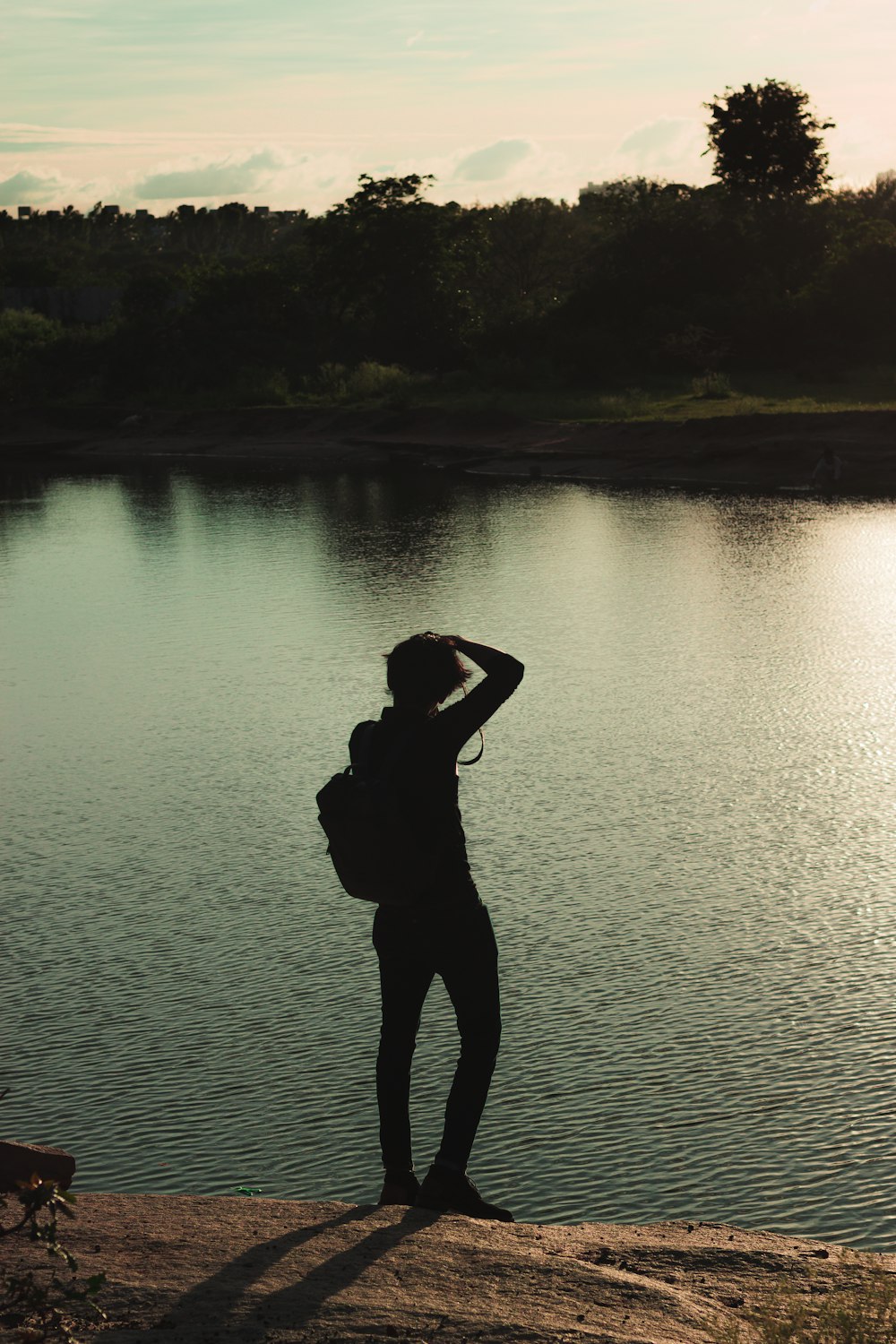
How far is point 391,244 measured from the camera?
2149 inches

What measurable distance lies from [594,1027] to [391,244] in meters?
50.9

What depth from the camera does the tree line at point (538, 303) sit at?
45.7 m

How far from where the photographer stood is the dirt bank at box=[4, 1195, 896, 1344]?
3.38m

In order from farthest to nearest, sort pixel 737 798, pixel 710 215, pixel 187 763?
pixel 710 215
pixel 187 763
pixel 737 798

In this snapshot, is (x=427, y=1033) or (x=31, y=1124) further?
(x=427, y=1033)

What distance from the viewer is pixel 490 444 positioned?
3944cm

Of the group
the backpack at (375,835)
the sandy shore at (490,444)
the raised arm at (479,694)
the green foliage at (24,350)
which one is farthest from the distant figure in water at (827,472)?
the green foliage at (24,350)

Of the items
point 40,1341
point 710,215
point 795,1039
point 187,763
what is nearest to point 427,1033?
point 795,1039

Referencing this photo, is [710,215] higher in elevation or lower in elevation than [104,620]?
higher

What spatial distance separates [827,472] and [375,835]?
26408 mm

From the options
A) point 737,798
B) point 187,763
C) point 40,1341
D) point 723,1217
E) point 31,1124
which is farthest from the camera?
point 187,763

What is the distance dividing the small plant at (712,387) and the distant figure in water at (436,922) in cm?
3614

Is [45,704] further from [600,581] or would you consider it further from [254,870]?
[600,581]

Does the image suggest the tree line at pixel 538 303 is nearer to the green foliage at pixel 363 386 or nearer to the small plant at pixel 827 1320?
the green foliage at pixel 363 386
